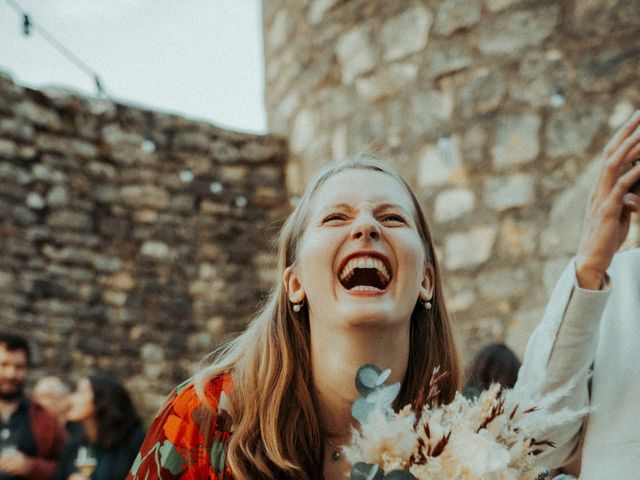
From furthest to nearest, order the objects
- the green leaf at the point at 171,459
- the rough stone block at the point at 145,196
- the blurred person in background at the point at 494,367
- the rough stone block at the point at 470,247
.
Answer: the rough stone block at the point at 145,196 → the rough stone block at the point at 470,247 → the blurred person in background at the point at 494,367 → the green leaf at the point at 171,459

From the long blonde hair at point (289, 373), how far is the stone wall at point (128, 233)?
9.41ft

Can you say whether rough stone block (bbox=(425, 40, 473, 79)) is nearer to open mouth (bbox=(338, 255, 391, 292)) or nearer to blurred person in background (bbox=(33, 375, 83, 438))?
blurred person in background (bbox=(33, 375, 83, 438))

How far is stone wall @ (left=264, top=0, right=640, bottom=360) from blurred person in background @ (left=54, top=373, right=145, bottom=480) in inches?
59.8

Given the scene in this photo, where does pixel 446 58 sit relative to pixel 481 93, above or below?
above

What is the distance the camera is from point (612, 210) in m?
1.62

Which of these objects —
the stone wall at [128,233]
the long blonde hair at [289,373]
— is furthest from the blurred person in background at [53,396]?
the long blonde hair at [289,373]

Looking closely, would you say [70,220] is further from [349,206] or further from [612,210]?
[612,210]

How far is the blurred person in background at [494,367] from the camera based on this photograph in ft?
9.16

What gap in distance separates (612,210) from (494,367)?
1322mm

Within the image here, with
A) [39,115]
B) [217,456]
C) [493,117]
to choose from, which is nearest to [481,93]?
[493,117]

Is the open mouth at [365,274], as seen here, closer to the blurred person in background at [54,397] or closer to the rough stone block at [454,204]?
the rough stone block at [454,204]

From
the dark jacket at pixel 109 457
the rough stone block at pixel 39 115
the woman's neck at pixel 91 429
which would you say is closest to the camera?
the dark jacket at pixel 109 457

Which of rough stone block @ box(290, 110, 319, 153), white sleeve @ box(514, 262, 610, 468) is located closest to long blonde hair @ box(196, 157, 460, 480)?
white sleeve @ box(514, 262, 610, 468)

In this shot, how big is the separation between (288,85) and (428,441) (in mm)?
4359
